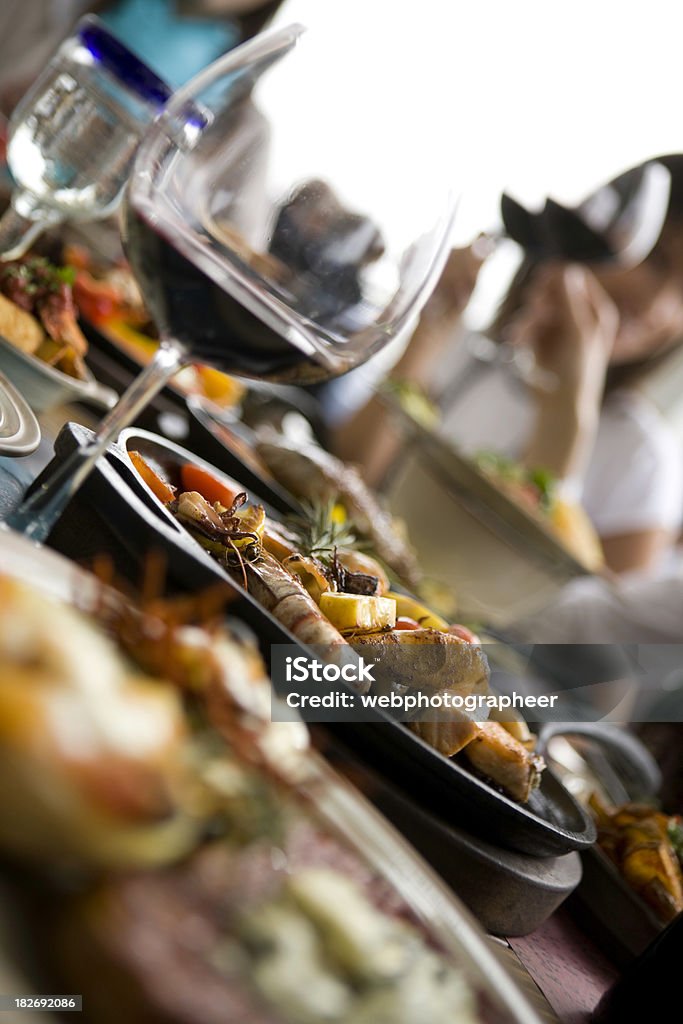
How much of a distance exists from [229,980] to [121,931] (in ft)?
0.08

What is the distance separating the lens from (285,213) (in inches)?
16.3

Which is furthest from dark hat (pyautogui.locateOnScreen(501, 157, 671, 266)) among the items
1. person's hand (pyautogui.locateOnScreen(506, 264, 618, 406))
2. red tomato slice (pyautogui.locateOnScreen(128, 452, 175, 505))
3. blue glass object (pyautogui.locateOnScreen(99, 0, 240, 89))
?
blue glass object (pyautogui.locateOnScreen(99, 0, 240, 89))

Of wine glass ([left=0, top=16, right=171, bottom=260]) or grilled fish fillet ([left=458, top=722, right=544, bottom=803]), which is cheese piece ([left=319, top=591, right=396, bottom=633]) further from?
wine glass ([left=0, top=16, right=171, bottom=260])

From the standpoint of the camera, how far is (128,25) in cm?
216

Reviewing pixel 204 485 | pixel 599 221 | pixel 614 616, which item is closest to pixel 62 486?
pixel 204 485

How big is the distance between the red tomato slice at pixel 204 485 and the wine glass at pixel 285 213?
0.12 metres

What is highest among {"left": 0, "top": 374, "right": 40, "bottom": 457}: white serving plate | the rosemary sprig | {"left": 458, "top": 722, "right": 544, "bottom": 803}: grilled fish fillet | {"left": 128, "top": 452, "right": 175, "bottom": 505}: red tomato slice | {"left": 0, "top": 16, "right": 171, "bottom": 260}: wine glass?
{"left": 0, "top": 16, "right": 171, "bottom": 260}: wine glass

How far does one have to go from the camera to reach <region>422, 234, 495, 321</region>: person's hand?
1.74 meters

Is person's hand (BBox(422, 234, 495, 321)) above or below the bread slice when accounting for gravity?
above

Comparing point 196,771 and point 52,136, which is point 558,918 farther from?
point 52,136

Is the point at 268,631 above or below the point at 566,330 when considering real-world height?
below

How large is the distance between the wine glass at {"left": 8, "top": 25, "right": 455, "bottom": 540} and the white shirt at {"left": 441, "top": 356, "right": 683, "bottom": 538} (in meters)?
2.25

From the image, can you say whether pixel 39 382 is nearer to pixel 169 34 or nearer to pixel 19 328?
pixel 19 328

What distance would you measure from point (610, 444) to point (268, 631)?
274 cm
